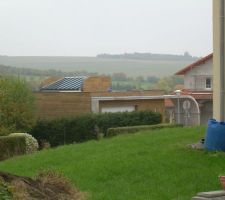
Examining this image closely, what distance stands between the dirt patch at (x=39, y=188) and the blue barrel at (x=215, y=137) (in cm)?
581

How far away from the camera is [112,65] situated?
114m

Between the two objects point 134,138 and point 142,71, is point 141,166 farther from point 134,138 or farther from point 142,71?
point 142,71

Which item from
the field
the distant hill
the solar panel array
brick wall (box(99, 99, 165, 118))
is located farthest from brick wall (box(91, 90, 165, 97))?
the distant hill

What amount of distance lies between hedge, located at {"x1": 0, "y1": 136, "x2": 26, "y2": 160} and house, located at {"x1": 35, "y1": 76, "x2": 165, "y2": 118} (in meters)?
15.7

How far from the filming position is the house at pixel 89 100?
42.7 metres

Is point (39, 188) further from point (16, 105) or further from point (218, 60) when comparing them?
point (16, 105)

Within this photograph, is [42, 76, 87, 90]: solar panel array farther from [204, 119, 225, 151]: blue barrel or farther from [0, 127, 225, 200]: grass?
[204, 119, 225, 151]: blue barrel

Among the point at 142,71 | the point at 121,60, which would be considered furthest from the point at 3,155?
the point at 121,60

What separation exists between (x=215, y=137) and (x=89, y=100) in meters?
28.1

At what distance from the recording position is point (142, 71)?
112 m

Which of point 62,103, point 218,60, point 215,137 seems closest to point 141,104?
point 62,103

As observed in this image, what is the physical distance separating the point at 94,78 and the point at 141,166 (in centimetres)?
3897

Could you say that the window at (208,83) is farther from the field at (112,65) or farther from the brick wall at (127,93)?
the field at (112,65)

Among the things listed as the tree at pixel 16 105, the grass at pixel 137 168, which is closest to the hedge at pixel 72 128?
the tree at pixel 16 105
